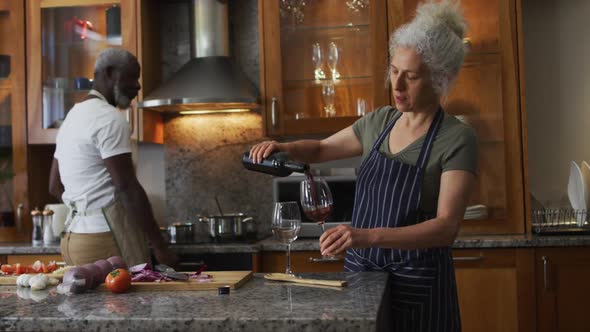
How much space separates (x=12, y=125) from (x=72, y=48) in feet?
1.63

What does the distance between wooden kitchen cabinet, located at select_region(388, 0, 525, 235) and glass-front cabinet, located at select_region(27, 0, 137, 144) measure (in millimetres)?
1624

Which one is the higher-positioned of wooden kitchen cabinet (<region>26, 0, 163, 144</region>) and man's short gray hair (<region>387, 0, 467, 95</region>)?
wooden kitchen cabinet (<region>26, 0, 163, 144</region>)

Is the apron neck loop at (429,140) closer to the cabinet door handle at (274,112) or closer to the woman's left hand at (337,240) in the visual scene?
the woman's left hand at (337,240)

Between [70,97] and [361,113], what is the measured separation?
1484 mm

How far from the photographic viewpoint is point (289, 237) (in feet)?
5.88

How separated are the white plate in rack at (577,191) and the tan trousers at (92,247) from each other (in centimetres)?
201

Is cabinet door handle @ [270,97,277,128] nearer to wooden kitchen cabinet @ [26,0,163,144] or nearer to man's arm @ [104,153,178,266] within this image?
wooden kitchen cabinet @ [26,0,163,144]

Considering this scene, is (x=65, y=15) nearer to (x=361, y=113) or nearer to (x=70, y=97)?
(x=70, y=97)

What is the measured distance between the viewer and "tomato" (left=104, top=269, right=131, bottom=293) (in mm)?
1689

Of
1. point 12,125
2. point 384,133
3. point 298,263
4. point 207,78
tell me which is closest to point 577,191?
point 298,263

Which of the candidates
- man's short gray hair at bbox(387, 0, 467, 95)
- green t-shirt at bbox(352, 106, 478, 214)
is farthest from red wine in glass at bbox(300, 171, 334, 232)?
man's short gray hair at bbox(387, 0, 467, 95)

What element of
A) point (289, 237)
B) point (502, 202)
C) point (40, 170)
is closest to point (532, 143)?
point (502, 202)

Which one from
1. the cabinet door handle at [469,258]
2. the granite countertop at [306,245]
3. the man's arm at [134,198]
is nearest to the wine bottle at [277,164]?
the man's arm at [134,198]

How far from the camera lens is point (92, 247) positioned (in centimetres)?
268
